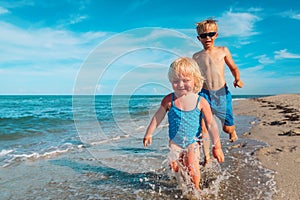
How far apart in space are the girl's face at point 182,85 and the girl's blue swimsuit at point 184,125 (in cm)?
14

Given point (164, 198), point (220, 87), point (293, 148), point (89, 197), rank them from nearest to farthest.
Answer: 1. point (164, 198)
2. point (89, 197)
3. point (220, 87)
4. point (293, 148)

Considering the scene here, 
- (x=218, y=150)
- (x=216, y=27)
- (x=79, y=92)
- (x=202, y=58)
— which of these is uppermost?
(x=216, y=27)

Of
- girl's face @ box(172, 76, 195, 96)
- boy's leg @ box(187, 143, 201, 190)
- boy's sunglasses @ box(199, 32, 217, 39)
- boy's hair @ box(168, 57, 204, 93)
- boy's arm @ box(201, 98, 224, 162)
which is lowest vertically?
boy's leg @ box(187, 143, 201, 190)

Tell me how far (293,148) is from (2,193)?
4835 millimetres


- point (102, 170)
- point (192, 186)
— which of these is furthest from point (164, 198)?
point (102, 170)

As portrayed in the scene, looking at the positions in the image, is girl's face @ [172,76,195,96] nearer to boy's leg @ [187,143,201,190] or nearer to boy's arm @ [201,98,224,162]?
boy's arm @ [201,98,224,162]

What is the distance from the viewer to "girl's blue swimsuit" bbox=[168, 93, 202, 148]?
346 cm

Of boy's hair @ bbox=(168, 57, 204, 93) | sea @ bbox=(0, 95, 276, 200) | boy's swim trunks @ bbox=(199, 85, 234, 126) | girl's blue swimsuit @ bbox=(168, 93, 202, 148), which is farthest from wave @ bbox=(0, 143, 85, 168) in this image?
boy's hair @ bbox=(168, 57, 204, 93)

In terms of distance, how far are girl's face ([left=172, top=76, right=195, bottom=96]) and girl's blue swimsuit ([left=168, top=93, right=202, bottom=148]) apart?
139 mm

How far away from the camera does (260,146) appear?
5.77 metres

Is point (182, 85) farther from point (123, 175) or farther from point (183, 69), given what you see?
point (123, 175)

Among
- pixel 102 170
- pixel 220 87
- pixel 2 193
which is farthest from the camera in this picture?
pixel 102 170

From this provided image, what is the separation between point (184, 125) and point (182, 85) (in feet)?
1.64

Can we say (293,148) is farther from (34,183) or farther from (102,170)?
(34,183)
